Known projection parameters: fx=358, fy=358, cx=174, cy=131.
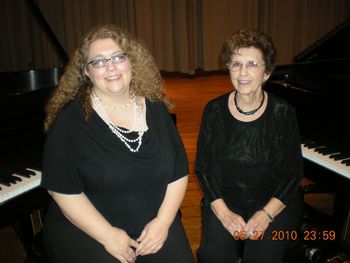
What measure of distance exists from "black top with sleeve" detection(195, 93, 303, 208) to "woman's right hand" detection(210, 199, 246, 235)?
0.14ft

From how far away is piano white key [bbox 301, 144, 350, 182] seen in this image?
5.99 feet

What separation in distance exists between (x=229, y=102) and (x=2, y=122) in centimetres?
120

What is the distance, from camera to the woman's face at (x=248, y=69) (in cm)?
178

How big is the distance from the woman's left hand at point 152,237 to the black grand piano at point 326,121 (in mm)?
932

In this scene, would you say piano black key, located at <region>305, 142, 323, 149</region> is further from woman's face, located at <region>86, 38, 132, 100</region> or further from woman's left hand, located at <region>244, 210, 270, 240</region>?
woman's face, located at <region>86, 38, 132, 100</region>

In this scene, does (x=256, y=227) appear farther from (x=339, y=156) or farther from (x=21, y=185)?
(x=21, y=185)

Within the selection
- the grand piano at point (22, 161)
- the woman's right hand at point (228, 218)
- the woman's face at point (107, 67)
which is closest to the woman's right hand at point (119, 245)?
the grand piano at point (22, 161)

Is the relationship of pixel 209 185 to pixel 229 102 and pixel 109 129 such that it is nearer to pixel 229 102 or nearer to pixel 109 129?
pixel 229 102

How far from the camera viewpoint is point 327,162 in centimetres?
192

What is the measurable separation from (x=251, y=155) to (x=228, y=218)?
343 millimetres

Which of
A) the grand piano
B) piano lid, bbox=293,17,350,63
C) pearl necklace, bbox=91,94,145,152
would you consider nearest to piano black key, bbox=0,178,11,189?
the grand piano

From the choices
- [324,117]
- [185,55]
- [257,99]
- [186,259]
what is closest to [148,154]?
[186,259]

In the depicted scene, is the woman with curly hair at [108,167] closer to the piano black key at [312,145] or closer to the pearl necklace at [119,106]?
the pearl necklace at [119,106]

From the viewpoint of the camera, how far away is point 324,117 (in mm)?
2070
